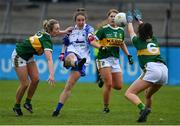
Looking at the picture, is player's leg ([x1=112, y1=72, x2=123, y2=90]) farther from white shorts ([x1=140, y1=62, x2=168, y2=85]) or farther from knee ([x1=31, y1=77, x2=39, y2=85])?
white shorts ([x1=140, y1=62, x2=168, y2=85])

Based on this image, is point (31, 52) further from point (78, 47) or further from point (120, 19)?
point (120, 19)

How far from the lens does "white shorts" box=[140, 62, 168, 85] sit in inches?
539

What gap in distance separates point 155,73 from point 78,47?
2446mm

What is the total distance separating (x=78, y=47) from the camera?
1552 centimetres

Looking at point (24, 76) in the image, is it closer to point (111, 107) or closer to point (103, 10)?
point (111, 107)

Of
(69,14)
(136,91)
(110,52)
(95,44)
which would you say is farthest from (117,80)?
(69,14)

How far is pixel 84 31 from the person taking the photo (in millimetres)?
15492

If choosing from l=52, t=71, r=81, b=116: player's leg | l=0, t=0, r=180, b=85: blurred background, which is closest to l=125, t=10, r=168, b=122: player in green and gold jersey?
l=52, t=71, r=81, b=116: player's leg

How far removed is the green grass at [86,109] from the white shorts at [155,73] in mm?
844

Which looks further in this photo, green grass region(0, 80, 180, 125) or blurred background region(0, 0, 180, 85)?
blurred background region(0, 0, 180, 85)

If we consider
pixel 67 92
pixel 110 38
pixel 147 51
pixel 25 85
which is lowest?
pixel 67 92

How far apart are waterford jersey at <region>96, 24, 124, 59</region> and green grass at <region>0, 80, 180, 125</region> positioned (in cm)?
137

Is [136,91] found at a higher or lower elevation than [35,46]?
lower

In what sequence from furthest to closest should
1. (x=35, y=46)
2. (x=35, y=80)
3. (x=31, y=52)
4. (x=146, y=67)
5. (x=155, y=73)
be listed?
(x=35, y=80)
(x=31, y=52)
(x=35, y=46)
(x=146, y=67)
(x=155, y=73)
